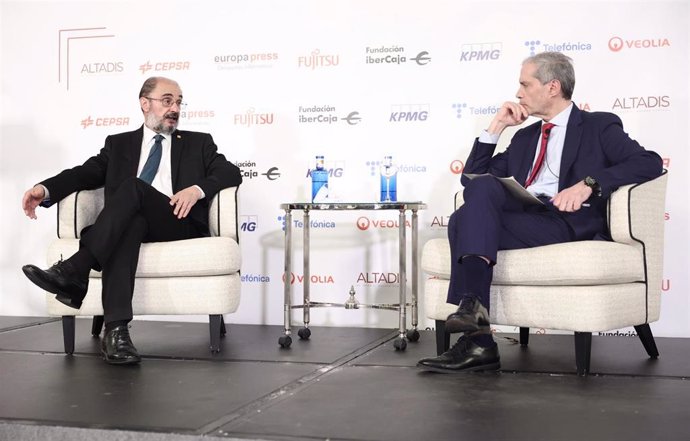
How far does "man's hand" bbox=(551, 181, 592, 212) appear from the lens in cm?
301

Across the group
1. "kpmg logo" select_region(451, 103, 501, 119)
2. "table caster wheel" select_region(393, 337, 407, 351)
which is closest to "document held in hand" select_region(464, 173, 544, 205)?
"table caster wheel" select_region(393, 337, 407, 351)

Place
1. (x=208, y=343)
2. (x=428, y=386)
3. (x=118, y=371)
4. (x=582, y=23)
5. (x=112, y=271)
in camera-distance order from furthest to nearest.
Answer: (x=582, y=23), (x=208, y=343), (x=112, y=271), (x=118, y=371), (x=428, y=386)

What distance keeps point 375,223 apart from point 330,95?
0.76 m

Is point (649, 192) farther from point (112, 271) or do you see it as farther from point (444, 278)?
point (112, 271)

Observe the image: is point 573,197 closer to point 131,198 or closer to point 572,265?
point 572,265

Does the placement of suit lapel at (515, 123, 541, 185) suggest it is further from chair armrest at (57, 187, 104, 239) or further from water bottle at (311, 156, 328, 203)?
chair armrest at (57, 187, 104, 239)

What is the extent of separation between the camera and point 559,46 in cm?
442

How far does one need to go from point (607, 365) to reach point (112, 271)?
6.25ft

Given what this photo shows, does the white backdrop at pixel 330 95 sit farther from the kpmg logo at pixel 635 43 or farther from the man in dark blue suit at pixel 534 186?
the man in dark blue suit at pixel 534 186

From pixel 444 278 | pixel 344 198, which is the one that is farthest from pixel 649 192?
pixel 344 198

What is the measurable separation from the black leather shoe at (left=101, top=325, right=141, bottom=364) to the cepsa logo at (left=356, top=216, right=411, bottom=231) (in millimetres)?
1788

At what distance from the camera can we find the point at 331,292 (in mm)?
4742

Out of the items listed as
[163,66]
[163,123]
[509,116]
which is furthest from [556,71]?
[163,66]

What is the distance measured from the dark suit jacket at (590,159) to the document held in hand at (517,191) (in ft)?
0.45
